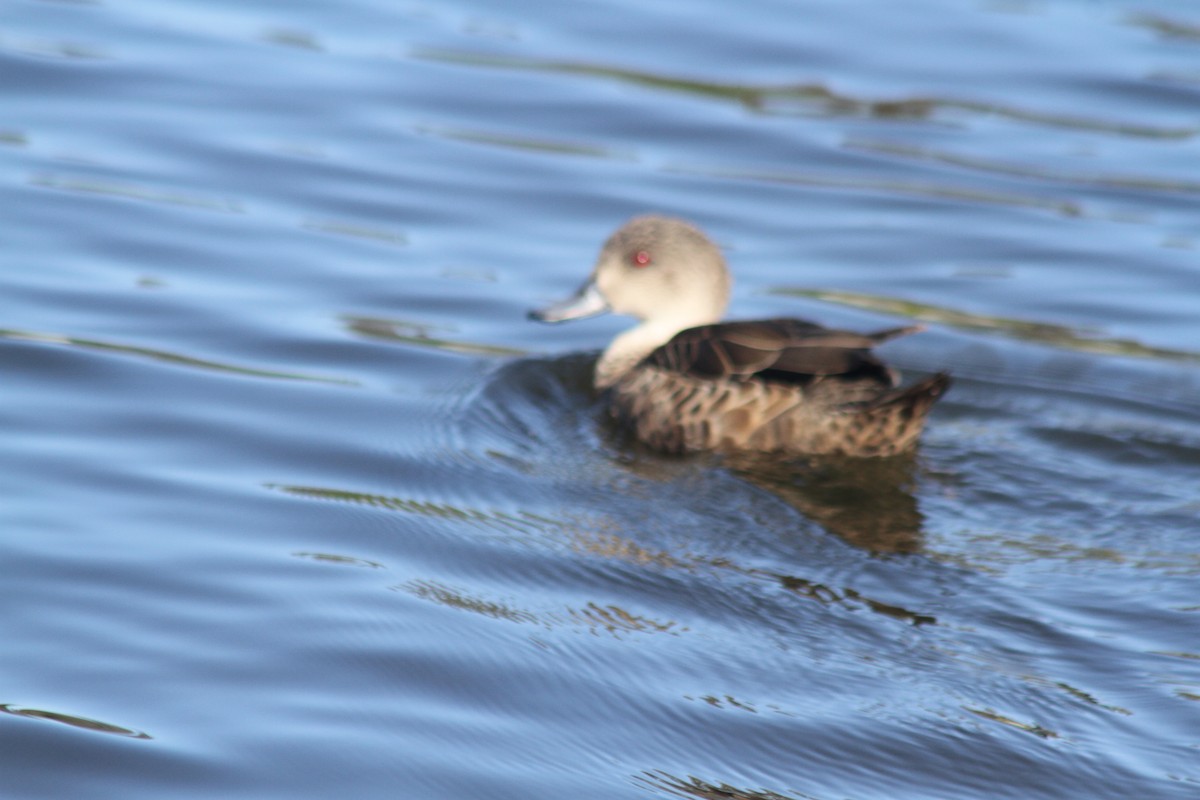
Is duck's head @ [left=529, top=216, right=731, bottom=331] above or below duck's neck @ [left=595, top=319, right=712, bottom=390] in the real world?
above

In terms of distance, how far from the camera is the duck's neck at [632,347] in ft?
25.4

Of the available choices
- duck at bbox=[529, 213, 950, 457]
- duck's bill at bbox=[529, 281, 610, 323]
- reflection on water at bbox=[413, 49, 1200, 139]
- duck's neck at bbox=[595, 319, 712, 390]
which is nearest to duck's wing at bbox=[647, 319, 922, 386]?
duck at bbox=[529, 213, 950, 457]

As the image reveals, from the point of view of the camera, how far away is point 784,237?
9609 millimetres

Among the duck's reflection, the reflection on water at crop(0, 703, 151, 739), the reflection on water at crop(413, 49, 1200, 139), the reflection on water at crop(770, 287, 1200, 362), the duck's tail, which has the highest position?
the reflection on water at crop(413, 49, 1200, 139)

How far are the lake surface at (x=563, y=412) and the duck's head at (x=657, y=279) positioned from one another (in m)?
0.26

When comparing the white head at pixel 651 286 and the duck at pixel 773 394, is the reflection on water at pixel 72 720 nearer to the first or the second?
the duck at pixel 773 394

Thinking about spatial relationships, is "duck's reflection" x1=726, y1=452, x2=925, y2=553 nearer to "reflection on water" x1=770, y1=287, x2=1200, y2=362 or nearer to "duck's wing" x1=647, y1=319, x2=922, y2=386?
"duck's wing" x1=647, y1=319, x2=922, y2=386

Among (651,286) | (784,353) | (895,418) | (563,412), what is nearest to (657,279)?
(651,286)

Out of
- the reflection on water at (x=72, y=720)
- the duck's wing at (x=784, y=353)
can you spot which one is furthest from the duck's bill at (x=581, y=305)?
the reflection on water at (x=72, y=720)

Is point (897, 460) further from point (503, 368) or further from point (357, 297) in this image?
point (357, 297)

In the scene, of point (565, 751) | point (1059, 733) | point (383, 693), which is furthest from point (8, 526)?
point (1059, 733)

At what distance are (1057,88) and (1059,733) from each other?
7874mm

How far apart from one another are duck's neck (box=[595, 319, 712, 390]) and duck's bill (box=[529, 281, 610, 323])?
0.17m

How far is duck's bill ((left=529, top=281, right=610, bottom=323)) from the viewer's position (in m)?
7.98
